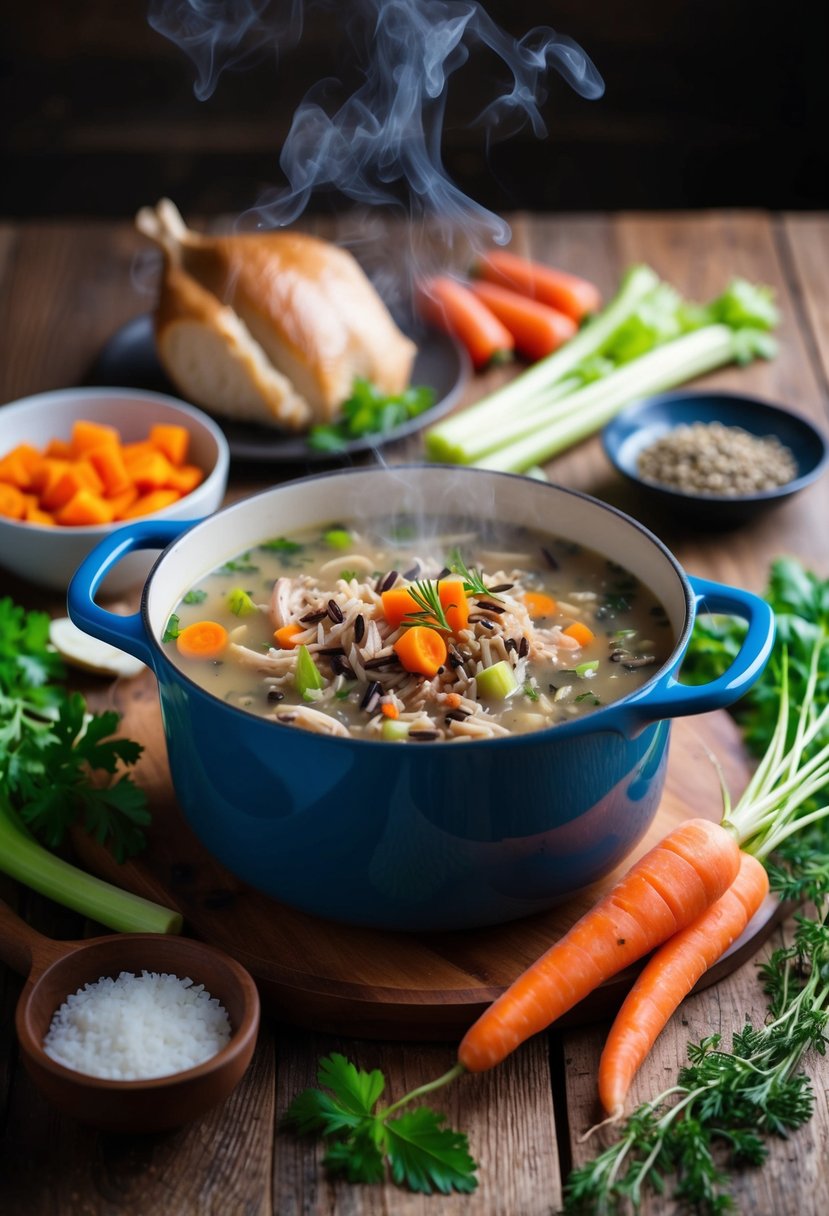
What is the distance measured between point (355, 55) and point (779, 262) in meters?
3.56

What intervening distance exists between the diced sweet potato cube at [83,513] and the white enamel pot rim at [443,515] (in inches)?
29.2

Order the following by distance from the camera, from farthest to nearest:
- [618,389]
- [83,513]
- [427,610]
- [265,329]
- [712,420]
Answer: [618,389]
[712,420]
[265,329]
[83,513]
[427,610]

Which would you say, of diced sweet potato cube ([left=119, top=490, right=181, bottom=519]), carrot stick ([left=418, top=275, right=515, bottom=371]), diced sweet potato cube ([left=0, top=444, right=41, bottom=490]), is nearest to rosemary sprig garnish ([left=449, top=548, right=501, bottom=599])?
diced sweet potato cube ([left=119, top=490, right=181, bottom=519])

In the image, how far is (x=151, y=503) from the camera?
381 cm

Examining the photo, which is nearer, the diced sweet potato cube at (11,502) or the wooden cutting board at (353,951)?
the wooden cutting board at (353,951)

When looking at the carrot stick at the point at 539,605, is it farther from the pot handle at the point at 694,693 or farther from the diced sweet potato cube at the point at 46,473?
the diced sweet potato cube at the point at 46,473

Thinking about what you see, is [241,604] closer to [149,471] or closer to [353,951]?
[353,951]

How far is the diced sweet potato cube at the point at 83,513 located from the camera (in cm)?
371

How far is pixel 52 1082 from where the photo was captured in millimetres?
2135

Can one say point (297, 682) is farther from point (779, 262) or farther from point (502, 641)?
point (779, 262)

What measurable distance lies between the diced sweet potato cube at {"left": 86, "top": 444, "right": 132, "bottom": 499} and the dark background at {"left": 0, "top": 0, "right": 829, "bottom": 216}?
14.5ft

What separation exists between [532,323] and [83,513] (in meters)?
1.97

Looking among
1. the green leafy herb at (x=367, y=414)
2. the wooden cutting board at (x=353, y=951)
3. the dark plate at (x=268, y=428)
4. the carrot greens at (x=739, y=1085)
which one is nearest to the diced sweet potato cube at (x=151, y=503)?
the dark plate at (x=268, y=428)

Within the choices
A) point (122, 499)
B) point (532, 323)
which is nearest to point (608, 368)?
point (532, 323)
